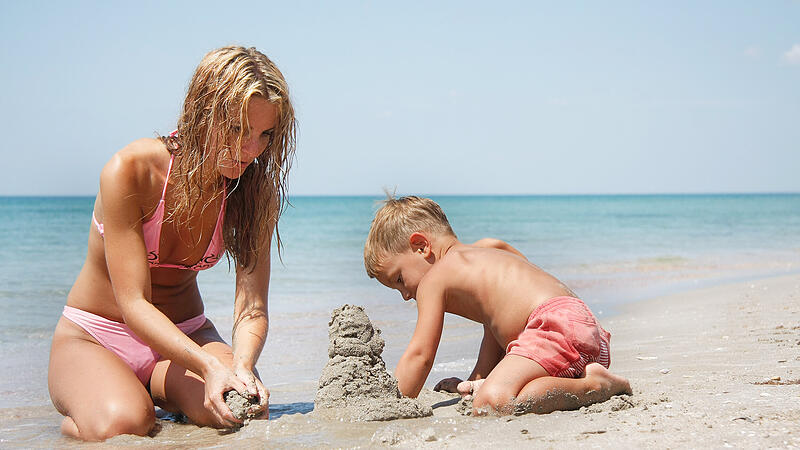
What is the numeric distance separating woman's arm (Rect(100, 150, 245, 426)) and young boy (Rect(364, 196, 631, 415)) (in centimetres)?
83

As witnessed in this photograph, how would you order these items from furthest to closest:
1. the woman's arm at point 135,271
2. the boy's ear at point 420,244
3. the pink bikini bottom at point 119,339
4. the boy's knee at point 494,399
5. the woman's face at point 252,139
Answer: the boy's ear at point 420,244
the pink bikini bottom at point 119,339
the woman's face at point 252,139
the woman's arm at point 135,271
the boy's knee at point 494,399

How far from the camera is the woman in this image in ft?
9.31

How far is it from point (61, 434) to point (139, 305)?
70 cm

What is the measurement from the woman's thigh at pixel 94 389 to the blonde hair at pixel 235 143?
0.68 metres

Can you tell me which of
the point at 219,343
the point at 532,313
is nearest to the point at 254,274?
the point at 219,343

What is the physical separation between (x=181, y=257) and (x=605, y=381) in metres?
1.91

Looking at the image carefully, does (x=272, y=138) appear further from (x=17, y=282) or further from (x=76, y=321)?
(x=17, y=282)

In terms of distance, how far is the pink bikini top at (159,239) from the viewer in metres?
3.07

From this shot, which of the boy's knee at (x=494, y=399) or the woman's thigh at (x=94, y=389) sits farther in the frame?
the woman's thigh at (x=94, y=389)

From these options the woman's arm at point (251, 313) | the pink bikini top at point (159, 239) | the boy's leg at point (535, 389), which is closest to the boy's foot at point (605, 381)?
the boy's leg at point (535, 389)

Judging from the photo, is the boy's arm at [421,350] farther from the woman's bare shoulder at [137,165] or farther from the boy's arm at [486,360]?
the woman's bare shoulder at [137,165]

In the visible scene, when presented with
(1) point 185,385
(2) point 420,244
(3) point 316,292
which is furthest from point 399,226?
(3) point 316,292

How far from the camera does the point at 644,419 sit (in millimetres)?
2426

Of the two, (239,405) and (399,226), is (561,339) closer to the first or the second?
(399,226)
